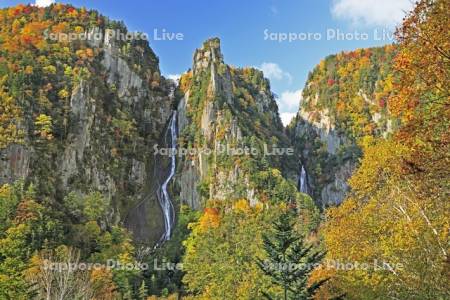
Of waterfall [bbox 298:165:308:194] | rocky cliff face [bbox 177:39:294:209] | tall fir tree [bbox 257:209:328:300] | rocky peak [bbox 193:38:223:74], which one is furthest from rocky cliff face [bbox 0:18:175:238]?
tall fir tree [bbox 257:209:328:300]

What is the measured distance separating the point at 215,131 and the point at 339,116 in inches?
1957

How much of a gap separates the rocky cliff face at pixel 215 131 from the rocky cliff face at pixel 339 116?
15.9 metres

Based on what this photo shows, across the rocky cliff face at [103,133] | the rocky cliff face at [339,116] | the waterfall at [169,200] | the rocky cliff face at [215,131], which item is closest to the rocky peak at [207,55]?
the rocky cliff face at [215,131]

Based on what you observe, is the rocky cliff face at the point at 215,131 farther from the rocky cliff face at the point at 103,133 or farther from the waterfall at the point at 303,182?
the waterfall at the point at 303,182

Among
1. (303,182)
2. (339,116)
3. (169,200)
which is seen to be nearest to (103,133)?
(169,200)

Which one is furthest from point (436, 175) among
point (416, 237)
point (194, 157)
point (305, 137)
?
point (305, 137)

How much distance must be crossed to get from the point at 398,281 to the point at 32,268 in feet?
119

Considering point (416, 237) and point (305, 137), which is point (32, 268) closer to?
point (416, 237)

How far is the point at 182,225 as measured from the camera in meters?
84.5

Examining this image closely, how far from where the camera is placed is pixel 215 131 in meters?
101

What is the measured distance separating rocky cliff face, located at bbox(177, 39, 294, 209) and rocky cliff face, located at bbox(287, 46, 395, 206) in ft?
52.2

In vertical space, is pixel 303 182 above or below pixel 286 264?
below

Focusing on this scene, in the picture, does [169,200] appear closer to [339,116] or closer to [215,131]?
[215,131]

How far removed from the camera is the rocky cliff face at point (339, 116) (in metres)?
125
